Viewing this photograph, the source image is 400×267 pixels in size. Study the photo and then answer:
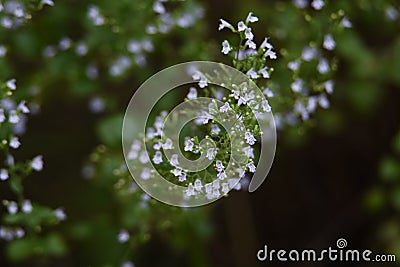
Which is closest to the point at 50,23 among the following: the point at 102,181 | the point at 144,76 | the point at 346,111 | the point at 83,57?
the point at 83,57

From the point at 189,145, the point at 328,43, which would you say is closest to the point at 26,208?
the point at 189,145

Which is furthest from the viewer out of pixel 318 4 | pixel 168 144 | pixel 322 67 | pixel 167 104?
pixel 167 104

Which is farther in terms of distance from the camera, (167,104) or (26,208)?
(167,104)

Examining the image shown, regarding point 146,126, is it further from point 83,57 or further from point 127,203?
point 83,57

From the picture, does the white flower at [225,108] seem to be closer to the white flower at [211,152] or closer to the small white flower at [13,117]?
the white flower at [211,152]

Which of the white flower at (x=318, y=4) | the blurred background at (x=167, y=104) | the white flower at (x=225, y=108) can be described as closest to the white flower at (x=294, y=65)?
the blurred background at (x=167, y=104)

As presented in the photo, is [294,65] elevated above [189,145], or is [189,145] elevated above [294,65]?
[294,65]

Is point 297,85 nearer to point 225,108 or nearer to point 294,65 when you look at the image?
point 294,65
